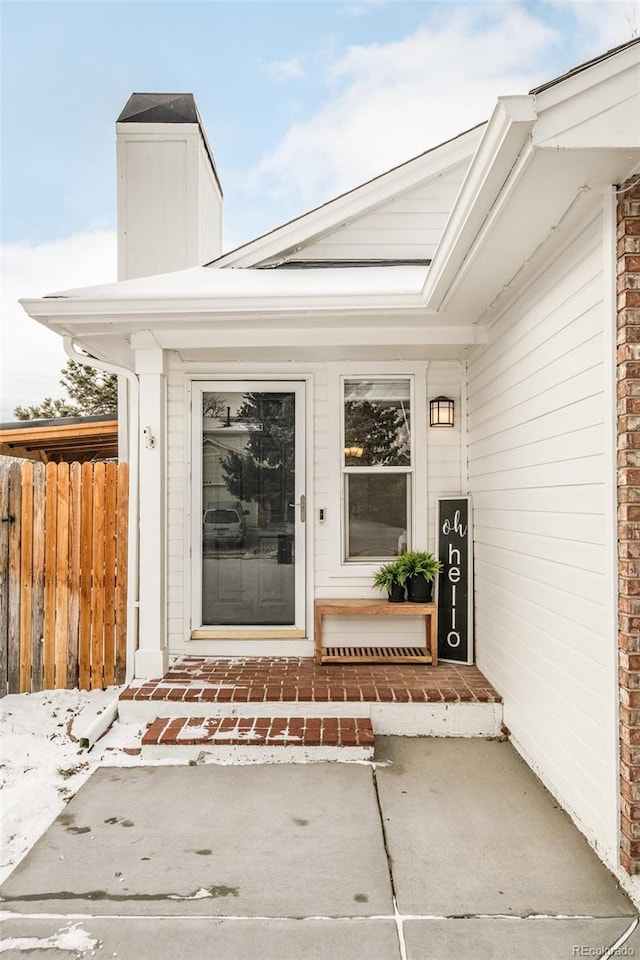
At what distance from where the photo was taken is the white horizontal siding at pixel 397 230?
4.77 m

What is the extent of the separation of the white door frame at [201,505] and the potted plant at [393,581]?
58cm

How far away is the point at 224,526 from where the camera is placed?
4.59 metres

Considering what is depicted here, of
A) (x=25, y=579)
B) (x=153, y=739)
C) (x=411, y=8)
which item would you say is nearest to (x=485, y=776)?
(x=153, y=739)

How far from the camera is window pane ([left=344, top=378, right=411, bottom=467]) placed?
462 cm

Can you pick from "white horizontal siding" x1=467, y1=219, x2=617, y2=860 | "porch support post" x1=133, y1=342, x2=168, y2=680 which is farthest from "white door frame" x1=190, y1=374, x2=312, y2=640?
Result: "white horizontal siding" x1=467, y1=219, x2=617, y2=860

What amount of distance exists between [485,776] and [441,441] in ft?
7.67

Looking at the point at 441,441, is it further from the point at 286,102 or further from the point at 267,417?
the point at 286,102

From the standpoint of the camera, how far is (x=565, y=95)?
1.92 meters

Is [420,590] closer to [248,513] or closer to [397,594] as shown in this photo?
[397,594]

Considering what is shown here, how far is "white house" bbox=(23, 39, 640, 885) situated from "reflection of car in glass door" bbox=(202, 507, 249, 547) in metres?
0.06

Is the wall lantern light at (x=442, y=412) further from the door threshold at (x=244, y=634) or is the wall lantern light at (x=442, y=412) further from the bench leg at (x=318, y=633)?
the door threshold at (x=244, y=634)

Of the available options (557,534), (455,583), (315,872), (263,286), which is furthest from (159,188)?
(315,872)
